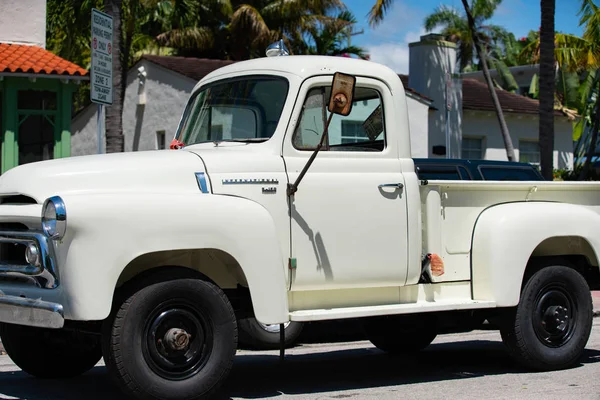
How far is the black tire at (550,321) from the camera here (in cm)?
754

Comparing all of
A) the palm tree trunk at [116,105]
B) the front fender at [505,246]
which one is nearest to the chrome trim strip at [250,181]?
the front fender at [505,246]

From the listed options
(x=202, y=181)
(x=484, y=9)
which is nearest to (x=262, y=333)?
(x=202, y=181)

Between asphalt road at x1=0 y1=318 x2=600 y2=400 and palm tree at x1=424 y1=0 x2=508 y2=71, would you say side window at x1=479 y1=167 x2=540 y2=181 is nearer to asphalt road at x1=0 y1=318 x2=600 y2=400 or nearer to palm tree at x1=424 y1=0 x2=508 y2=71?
asphalt road at x1=0 y1=318 x2=600 y2=400

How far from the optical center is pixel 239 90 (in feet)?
23.4

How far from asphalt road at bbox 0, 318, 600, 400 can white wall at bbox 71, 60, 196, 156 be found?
15990mm

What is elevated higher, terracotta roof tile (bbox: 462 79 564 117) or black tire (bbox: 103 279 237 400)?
terracotta roof tile (bbox: 462 79 564 117)

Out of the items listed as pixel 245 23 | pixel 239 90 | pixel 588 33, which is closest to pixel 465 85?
pixel 588 33

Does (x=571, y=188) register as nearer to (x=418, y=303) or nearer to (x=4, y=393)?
(x=418, y=303)

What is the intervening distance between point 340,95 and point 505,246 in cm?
197

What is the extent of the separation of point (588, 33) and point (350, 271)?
2152 cm

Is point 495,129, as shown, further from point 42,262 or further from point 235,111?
point 42,262

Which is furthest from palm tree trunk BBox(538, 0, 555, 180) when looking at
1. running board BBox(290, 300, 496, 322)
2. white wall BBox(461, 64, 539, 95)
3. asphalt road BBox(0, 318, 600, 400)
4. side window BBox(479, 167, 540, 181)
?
white wall BBox(461, 64, 539, 95)

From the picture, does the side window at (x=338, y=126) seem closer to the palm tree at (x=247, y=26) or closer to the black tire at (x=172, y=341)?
the black tire at (x=172, y=341)

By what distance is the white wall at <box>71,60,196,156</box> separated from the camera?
2486cm
